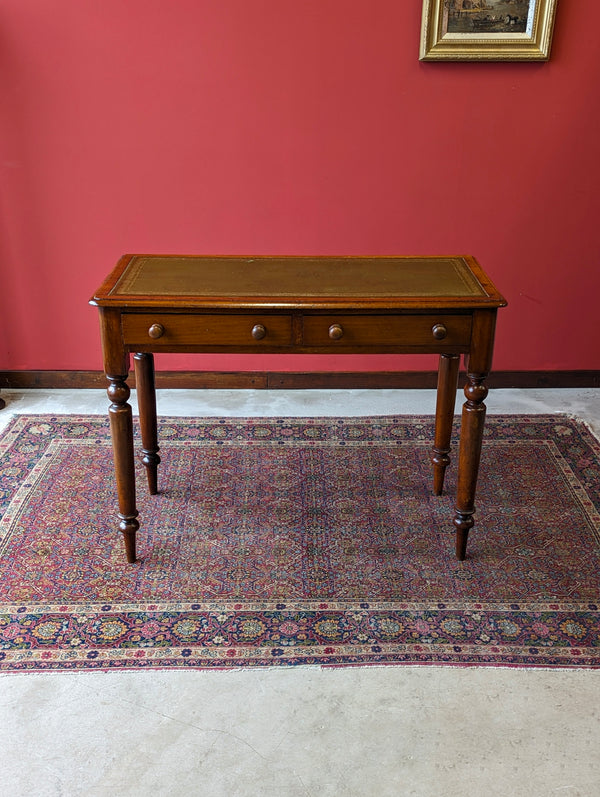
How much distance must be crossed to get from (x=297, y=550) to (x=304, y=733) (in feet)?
2.70

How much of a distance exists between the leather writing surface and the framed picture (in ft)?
4.19

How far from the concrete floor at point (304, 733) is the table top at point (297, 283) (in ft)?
3.67

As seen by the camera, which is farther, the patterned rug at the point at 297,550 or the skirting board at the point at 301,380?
the skirting board at the point at 301,380

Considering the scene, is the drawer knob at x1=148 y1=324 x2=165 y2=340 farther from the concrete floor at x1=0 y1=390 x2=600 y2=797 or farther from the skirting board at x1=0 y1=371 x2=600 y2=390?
the skirting board at x1=0 y1=371 x2=600 y2=390

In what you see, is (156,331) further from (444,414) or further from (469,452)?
(444,414)

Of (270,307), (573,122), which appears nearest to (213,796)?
Result: (270,307)

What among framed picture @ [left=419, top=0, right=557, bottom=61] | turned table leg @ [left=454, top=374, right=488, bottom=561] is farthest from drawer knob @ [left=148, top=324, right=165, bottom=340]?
framed picture @ [left=419, top=0, right=557, bottom=61]

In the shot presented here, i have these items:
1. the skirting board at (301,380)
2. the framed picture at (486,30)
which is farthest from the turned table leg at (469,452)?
the framed picture at (486,30)

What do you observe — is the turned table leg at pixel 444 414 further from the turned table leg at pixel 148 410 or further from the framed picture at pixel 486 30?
the framed picture at pixel 486 30

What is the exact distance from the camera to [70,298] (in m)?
3.97

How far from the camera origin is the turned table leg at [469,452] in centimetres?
251

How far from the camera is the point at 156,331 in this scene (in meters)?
2.41

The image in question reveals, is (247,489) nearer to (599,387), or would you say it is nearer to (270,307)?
(270,307)

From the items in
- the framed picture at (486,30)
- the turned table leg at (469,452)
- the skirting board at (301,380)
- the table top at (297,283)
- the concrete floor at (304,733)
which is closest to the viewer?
the concrete floor at (304,733)
